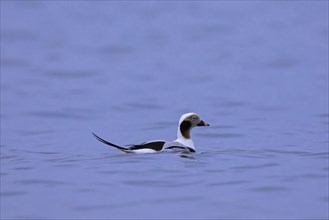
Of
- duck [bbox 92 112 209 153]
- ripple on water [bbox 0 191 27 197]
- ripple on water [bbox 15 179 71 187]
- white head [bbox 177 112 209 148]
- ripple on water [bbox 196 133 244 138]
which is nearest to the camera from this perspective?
ripple on water [bbox 0 191 27 197]

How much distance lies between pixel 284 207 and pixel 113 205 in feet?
6.75

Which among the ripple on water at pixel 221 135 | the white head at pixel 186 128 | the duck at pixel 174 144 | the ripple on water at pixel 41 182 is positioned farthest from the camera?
the ripple on water at pixel 221 135

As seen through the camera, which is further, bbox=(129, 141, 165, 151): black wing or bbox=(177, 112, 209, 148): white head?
bbox=(177, 112, 209, 148): white head

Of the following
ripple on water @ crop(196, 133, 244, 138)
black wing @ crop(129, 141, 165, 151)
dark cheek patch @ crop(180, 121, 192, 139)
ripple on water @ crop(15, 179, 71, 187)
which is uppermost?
ripple on water @ crop(196, 133, 244, 138)

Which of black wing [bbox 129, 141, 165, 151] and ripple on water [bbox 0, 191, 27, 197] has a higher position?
black wing [bbox 129, 141, 165, 151]

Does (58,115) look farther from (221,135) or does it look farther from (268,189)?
(268,189)

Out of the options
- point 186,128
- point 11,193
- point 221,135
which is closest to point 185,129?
point 186,128

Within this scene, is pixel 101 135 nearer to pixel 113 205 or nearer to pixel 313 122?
pixel 313 122

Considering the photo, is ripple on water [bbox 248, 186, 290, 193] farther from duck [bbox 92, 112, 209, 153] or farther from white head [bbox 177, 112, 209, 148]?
white head [bbox 177, 112, 209, 148]

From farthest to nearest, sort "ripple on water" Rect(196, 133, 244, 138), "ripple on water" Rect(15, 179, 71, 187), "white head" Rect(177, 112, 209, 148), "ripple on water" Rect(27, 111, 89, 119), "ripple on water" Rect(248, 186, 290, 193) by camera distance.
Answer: "ripple on water" Rect(27, 111, 89, 119), "ripple on water" Rect(196, 133, 244, 138), "white head" Rect(177, 112, 209, 148), "ripple on water" Rect(15, 179, 71, 187), "ripple on water" Rect(248, 186, 290, 193)

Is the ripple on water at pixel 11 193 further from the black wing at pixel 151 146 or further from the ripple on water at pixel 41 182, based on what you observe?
the black wing at pixel 151 146

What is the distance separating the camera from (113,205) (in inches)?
588

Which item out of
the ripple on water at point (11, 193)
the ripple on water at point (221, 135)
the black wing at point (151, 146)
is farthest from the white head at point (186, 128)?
the ripple on water at point (221, 135)

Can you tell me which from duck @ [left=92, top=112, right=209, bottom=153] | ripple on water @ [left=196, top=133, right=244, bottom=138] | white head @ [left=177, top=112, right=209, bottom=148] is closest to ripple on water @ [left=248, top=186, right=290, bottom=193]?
duck @ [left=92, top=112, right=209, bottom=153]
